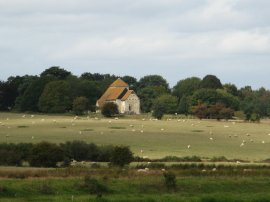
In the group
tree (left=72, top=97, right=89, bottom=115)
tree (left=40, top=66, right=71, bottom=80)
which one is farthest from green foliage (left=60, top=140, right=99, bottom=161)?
tree (left=40, top=66, right=71, bottom=80)

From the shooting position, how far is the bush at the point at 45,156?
5372cm

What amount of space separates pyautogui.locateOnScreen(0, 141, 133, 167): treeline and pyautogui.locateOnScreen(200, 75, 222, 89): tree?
121274 mm

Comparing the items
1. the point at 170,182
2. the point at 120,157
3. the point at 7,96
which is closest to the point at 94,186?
the point at 170,182

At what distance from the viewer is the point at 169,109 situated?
544 feet

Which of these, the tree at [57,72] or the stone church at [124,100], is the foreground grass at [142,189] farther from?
the tree at [57,72]

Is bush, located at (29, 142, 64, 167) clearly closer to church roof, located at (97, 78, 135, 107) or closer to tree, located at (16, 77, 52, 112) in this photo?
tree, located at (16, 77, 52, 112)

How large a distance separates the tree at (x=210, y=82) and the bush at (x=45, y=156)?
420ft

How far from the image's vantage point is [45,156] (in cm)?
5384

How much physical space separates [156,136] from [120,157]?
3478cm

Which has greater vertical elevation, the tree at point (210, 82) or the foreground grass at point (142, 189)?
the tree at point (210, 82)

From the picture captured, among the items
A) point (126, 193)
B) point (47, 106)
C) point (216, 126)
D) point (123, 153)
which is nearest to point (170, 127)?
point (216, 126)

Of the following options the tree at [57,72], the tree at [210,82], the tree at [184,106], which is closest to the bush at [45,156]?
the tree at [184,106]

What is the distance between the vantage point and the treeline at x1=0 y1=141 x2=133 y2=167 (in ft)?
177

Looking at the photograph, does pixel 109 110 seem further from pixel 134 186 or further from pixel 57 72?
pixel 134 186
